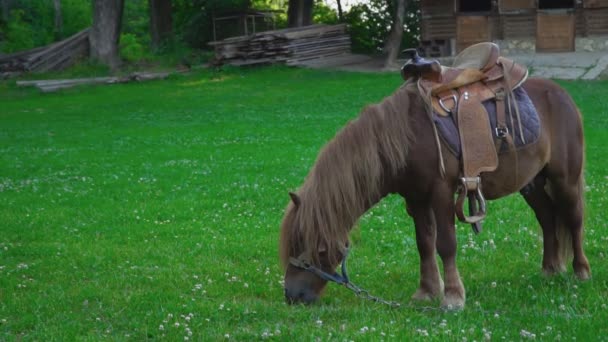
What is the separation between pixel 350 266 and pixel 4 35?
4232 cm

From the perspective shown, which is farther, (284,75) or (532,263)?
(284,75)

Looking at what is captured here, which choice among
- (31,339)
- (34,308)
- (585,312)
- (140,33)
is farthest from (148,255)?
(140,33)

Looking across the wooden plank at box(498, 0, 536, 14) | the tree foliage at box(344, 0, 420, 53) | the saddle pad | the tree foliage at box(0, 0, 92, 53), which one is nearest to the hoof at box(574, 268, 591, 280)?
the saddle pad

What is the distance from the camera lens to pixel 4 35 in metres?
45.5

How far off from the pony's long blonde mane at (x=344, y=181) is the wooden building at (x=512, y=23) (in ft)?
91.0

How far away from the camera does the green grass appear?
5695mm

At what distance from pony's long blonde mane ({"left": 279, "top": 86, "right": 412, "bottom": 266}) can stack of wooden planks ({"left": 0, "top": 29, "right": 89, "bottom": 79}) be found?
1286 inches

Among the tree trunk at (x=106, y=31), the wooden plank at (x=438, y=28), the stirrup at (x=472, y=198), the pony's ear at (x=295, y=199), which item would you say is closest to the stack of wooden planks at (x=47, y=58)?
the tree trunk at (x=106, y=31)

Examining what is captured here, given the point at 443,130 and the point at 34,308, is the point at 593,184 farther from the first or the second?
the point at 34,308

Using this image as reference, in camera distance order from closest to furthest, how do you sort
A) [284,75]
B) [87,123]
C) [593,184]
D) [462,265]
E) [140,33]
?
1. [462,265]
2. [593,184]
3. [87,123]
4. [284,75]
5. [140,33]

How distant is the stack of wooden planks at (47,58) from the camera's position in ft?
119

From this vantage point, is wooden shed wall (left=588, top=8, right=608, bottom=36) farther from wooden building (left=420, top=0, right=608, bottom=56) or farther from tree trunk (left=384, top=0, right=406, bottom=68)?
tree trunk (left=384, top=0, right=406, bottom=68)

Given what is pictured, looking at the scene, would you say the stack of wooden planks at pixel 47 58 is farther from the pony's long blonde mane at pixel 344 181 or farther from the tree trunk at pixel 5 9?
the pony's long blonde mane at pixel 344 181

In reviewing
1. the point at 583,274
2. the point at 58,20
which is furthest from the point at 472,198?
the point at 58,20
